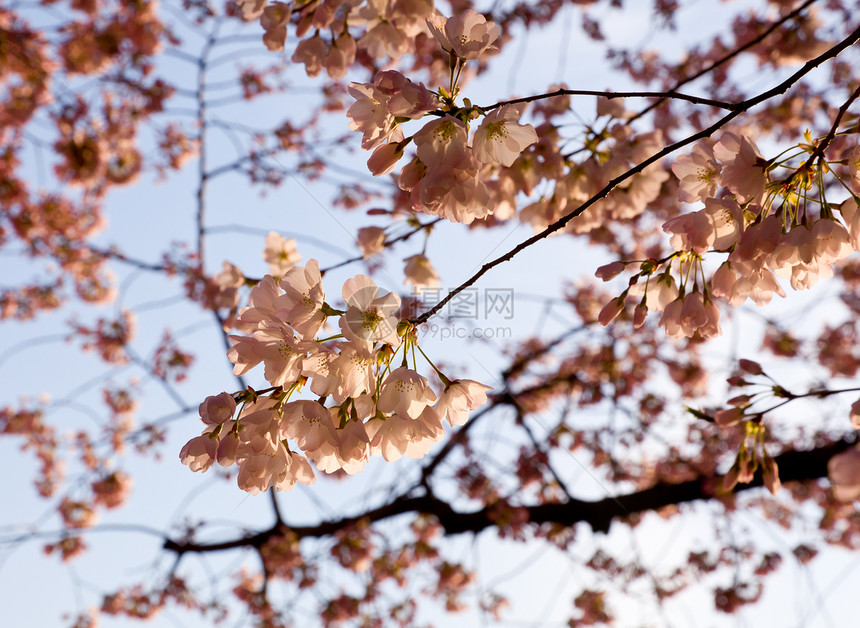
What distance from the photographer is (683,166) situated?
4.24ft

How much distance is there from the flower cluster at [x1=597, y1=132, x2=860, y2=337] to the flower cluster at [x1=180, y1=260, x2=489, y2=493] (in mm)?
566

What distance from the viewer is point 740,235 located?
1124 mm

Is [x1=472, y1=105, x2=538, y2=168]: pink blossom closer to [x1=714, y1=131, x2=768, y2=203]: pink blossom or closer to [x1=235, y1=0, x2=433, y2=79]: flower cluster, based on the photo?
[x1=714, y1=131, x2=768, y2=203]: pink blossom

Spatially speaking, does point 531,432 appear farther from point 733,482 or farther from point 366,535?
point 733,482

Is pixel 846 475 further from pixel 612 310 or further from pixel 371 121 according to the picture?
pixel 371 121

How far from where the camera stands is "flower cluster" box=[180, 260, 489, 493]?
107 centimetres

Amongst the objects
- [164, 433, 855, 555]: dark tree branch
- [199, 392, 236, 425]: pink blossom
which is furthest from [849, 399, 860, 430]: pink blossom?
[164, 433, 855, 555]: dark tree branch

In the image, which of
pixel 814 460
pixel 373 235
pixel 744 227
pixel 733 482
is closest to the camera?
pixel 744 227

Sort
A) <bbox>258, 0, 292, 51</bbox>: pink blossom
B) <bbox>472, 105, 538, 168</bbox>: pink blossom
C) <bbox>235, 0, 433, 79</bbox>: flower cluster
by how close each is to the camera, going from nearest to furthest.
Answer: <bbox>472, 105, 538, 168</bbox>: pink blossom, <bbox>235, 0, 433, 79</bbox>: flower cluster, <bbox>258, 0, 292, 51</bbox>: pink blossom

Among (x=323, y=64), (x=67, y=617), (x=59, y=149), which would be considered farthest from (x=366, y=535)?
(x=59, y=149)

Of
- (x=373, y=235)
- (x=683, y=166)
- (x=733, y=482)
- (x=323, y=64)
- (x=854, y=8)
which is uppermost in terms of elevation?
(x=854, y=8)

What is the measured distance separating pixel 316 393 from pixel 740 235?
3.07ft

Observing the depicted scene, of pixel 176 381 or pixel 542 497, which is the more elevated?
pixel 176 381

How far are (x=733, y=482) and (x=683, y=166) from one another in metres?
0.89
